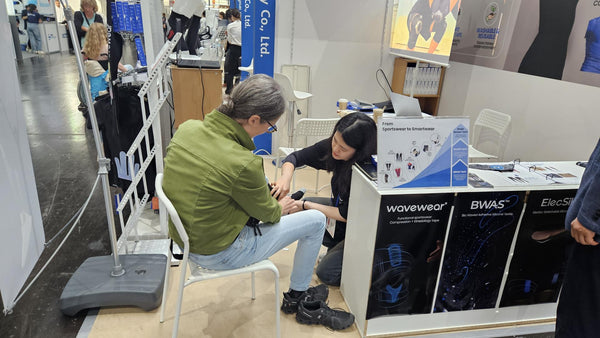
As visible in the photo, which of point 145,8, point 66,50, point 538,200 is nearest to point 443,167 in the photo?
point 538,200

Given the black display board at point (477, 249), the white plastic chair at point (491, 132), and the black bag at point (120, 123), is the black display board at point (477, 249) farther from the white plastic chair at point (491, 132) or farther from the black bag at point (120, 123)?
the black bag at point (120, 123)

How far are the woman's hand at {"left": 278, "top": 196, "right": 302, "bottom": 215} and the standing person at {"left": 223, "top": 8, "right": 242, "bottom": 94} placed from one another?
521 cm

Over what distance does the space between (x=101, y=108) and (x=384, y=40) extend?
313cm

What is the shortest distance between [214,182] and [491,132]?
3037 mm

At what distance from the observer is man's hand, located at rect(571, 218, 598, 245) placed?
4.58ft

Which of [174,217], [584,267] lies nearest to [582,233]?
[584,267]

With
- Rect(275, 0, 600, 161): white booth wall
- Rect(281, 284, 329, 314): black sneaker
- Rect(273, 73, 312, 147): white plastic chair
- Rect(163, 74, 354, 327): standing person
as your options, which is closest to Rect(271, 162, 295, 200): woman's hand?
Rect(163, 74, 354, 327): standing person

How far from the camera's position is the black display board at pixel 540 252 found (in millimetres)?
1761

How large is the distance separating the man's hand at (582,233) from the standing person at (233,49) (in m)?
6.01

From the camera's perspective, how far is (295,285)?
76.0 inches

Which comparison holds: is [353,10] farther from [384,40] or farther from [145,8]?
[145,8]

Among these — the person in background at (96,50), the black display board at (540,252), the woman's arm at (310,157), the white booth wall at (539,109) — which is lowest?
the black display board at (540,252)

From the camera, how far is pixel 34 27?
432 inches

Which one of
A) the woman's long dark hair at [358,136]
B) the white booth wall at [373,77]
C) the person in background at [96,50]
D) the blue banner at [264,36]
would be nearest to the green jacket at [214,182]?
the woman's long dark hair at [358,136]
